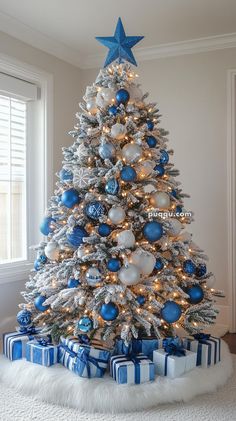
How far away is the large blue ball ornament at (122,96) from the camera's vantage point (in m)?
2.53

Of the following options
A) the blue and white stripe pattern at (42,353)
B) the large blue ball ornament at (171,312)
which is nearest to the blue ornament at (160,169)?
the large blue ball ornament at (171,312)

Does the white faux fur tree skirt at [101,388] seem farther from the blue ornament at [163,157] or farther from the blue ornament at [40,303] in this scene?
the blue ornament at [163,157]

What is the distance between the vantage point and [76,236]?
2.44 meters

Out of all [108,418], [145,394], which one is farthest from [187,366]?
[108,418]

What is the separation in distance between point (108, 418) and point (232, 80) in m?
2.65

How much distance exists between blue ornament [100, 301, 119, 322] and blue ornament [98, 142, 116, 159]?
82cm

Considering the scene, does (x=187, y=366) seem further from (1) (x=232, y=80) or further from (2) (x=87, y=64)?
(2) (x=87, y=64)

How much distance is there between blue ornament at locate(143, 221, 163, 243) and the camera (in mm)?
2393

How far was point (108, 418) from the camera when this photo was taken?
2018 millimetres

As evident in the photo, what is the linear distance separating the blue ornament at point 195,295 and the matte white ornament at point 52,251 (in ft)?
2.66

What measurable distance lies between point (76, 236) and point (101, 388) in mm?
799

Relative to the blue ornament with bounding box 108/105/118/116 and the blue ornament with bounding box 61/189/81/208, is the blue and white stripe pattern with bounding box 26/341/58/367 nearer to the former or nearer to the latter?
the blue ornament with bounding box 61/189/81/208

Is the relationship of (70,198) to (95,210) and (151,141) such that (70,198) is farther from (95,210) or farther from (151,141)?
(151,141)

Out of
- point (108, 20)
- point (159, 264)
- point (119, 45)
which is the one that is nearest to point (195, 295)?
point (159, 264)
